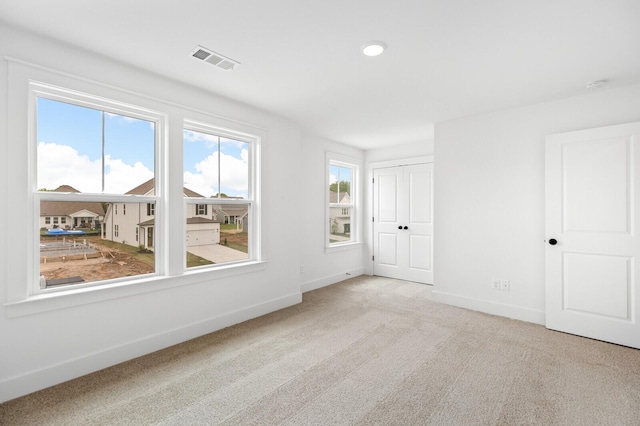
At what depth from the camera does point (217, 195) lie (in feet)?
11.1

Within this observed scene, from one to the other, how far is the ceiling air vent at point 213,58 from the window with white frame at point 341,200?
2.73 m

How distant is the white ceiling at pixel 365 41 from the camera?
72.1 inches

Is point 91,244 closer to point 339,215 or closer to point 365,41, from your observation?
point 365,41

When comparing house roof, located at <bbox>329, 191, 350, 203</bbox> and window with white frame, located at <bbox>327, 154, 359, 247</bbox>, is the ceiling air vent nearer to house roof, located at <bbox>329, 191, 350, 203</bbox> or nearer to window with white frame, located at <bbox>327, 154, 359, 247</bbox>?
window with white frame, located at <bbox>327, 154, 359, 247</bbox>

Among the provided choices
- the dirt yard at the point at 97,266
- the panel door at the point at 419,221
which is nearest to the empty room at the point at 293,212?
the dirt yard at the point at 97,266

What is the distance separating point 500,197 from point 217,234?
3.32 m

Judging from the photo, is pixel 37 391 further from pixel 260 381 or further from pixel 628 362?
pixel 628 362

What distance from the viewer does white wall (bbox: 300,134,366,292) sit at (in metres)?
4.73

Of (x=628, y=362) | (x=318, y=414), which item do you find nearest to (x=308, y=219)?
(x=318, y=414)

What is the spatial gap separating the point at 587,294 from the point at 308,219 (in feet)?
11.1

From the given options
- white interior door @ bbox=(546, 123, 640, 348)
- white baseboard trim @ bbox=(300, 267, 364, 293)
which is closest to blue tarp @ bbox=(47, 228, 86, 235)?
white baseboard trim @ bbox=(300, 267, 364, 293)

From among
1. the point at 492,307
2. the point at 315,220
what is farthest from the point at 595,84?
the point at 315,220

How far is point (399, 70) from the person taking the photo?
2.61 metres

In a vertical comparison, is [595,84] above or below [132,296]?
above
